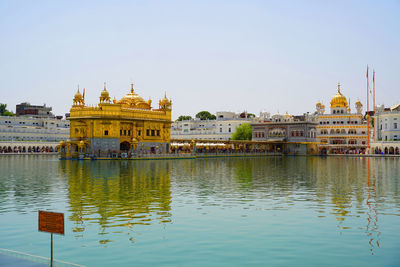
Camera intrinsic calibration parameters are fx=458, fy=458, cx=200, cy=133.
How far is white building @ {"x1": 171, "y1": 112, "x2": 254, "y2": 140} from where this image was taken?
131250 millimetres

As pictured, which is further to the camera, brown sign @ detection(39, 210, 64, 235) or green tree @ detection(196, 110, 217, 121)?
green tree @ detection(196, 110, 217, 121)

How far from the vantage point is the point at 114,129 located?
2717 inches

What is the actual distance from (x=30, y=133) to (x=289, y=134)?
64.0 meters

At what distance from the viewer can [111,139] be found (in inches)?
2699

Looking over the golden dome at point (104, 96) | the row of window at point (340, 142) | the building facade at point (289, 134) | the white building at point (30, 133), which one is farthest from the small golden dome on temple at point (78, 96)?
the row of window at point (340, 142)

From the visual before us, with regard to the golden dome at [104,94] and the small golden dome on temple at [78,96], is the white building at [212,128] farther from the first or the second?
the golden dome at [104,94]

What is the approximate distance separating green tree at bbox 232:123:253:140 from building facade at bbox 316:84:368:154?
18100 mm

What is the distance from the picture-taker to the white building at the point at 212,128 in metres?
131

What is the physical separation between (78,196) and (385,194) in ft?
48.5

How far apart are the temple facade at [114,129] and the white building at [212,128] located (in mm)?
53747

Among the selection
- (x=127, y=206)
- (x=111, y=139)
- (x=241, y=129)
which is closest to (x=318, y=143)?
(x=241, y=129)

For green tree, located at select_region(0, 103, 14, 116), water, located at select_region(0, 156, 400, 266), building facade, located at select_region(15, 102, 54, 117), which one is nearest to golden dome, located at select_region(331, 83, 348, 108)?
building facade, located at select_region(15, 102, 54, 117)

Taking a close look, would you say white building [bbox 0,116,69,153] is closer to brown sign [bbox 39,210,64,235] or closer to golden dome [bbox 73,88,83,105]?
golden dome [bbox 73,88,83,105]

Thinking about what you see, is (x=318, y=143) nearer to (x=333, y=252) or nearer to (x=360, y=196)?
(x=360, y=196)
